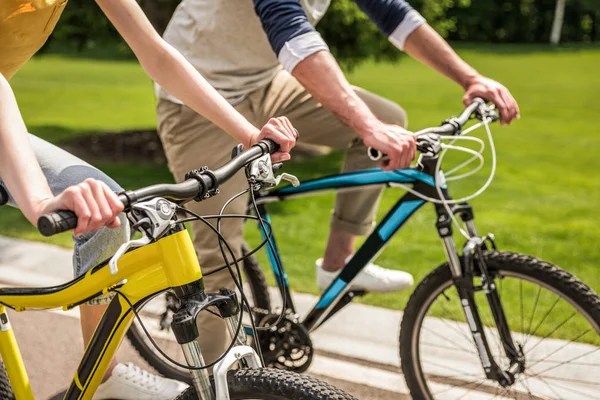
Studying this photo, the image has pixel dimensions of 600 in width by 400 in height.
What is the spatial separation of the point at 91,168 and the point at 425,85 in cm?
1751

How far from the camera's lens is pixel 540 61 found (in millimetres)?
28578

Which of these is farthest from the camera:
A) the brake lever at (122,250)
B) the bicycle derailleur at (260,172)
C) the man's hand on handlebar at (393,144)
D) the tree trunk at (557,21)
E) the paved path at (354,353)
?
the tree trunk at (557,21)

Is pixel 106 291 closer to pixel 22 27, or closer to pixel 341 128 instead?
pixel 22 27

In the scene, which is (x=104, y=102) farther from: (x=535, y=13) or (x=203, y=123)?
(x=535, y=13)

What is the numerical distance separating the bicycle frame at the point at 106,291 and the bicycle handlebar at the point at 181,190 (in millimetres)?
119

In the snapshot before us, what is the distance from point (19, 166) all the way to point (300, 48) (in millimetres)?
1174

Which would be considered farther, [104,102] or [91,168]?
[104,102]

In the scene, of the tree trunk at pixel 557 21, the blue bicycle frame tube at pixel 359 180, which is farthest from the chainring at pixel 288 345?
the tree trunk at pixel 557 21

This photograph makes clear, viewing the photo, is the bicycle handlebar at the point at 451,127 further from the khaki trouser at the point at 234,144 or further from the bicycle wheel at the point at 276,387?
the bicycle wheel at the point at 276,387

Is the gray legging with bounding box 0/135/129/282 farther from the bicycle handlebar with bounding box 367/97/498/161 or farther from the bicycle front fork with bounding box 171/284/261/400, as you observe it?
the bicycle handlebar with bounding box 367/97/498/161

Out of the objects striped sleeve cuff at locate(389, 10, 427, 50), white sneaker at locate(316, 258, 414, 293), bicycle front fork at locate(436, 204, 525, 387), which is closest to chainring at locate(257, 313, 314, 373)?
white sneaker at locate(316, 258, 414, 293)

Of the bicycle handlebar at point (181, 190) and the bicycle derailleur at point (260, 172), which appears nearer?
the bicycle handlebar at point (181, 190)

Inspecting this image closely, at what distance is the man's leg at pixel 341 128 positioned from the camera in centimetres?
324

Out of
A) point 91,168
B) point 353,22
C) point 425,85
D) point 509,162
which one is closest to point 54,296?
point 91,168
